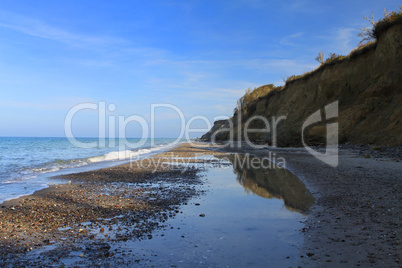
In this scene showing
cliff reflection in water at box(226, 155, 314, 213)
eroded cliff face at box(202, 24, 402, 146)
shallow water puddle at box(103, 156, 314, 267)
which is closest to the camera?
shallow water puddle at box(103, 156, 314, 267)

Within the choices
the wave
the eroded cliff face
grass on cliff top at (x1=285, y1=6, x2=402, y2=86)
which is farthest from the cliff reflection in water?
grass on cliff top at (x1=285, y1=6, x2=402, y2=86)

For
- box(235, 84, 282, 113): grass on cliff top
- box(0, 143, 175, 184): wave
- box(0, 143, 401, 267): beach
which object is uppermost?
box(235, 84, 282, 113): grass on cliff top

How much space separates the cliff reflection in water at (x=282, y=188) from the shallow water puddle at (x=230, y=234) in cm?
3

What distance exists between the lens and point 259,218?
5992 mm

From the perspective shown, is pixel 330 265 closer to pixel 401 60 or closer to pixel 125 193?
pixel 125 193

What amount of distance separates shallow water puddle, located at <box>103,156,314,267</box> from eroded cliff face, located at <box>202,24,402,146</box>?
458 inches

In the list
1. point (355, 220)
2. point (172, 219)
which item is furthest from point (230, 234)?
point (355, 220)

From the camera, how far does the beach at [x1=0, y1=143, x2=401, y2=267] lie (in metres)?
3.98

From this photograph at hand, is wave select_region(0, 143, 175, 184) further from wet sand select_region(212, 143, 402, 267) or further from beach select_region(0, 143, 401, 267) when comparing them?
wet sand select_region(212, 143, 402, 267)

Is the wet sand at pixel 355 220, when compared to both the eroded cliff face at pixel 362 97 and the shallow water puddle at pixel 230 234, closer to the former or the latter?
the shallow water puddle at pixel 230 234

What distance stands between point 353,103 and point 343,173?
1479 cm

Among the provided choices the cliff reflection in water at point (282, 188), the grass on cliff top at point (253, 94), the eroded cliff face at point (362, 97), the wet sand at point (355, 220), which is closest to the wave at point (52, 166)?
the cliff reflection in water at point (282, 188)

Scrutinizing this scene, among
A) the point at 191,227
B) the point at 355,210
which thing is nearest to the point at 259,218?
the point at 191,227

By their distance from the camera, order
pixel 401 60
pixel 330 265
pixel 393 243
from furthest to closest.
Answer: pixel 401 60, pixel 393 243, pixel 330 265
